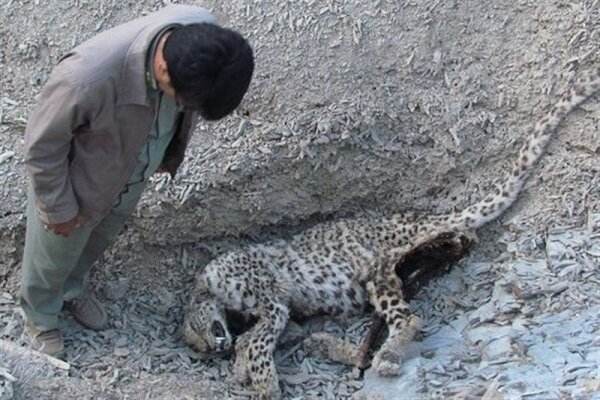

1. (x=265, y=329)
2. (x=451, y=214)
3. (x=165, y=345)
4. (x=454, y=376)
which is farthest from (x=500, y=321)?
(x=165, y=345)

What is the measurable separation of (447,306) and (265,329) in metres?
1.06

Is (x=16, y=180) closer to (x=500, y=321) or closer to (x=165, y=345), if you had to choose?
(x=165, y=345)

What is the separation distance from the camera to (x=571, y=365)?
5.00m

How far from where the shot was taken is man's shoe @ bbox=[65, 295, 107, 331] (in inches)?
232

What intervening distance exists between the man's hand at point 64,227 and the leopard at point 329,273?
53.6 inches

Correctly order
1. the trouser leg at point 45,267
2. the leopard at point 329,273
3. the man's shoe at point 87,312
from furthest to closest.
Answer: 1. the leopard at point 329,273
2. the man's shoe at point 87,312
3. the trouser leg at point 45,267

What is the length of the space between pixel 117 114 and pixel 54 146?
11.9 inches

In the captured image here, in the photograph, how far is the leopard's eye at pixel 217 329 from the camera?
6.08 m

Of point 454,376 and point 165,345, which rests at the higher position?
point 454,376

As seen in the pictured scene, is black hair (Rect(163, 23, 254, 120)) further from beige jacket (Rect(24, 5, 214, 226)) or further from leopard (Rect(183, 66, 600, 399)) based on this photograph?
leopard (Rect(183, 66, 600, 399))

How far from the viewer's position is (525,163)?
6.20 meters

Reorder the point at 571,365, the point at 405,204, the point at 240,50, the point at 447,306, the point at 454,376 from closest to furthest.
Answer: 1. the point at 240,50
2. the point at 571,365
3. the point at 454,376
4. the point at 447,306
5. the point at 405,204

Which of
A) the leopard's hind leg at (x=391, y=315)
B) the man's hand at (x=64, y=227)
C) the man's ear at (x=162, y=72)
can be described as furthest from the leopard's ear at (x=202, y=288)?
the man's ear at (x=162, y=72)

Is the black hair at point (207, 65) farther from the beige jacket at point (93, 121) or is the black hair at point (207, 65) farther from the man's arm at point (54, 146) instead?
the man's arm at point (54, 146)
